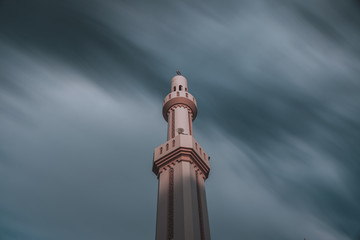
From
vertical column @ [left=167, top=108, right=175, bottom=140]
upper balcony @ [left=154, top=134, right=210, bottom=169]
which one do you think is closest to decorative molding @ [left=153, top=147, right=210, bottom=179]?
upper balcony @ [left=154, top=134, right=210, bottom=169]

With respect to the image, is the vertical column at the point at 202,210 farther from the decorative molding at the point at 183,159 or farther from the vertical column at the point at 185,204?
the decorative molding at the point at 183,159

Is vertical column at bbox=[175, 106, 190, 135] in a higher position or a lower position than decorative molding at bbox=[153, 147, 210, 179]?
higher

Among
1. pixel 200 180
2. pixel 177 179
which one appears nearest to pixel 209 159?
pixel 200 180

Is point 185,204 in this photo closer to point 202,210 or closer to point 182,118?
point 202,210

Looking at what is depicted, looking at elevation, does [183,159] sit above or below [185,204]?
above

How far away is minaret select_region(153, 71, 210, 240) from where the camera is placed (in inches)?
678

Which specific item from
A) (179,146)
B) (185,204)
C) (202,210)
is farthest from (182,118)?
(185,204)

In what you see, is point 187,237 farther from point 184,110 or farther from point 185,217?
point 184,110

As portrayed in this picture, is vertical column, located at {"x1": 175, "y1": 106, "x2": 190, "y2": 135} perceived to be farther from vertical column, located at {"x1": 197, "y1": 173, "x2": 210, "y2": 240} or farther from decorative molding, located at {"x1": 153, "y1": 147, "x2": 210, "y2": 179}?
vertical column, located at {"x1": 197, "y1": 173, "x2": 210, "y2": 240}

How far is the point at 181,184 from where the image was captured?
19000 millimetres

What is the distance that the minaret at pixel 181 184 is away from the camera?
17219 mm

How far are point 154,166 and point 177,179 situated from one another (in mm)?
2945

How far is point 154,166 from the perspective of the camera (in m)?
22.0

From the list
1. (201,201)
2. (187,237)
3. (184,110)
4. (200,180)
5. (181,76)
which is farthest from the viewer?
(181,76)
